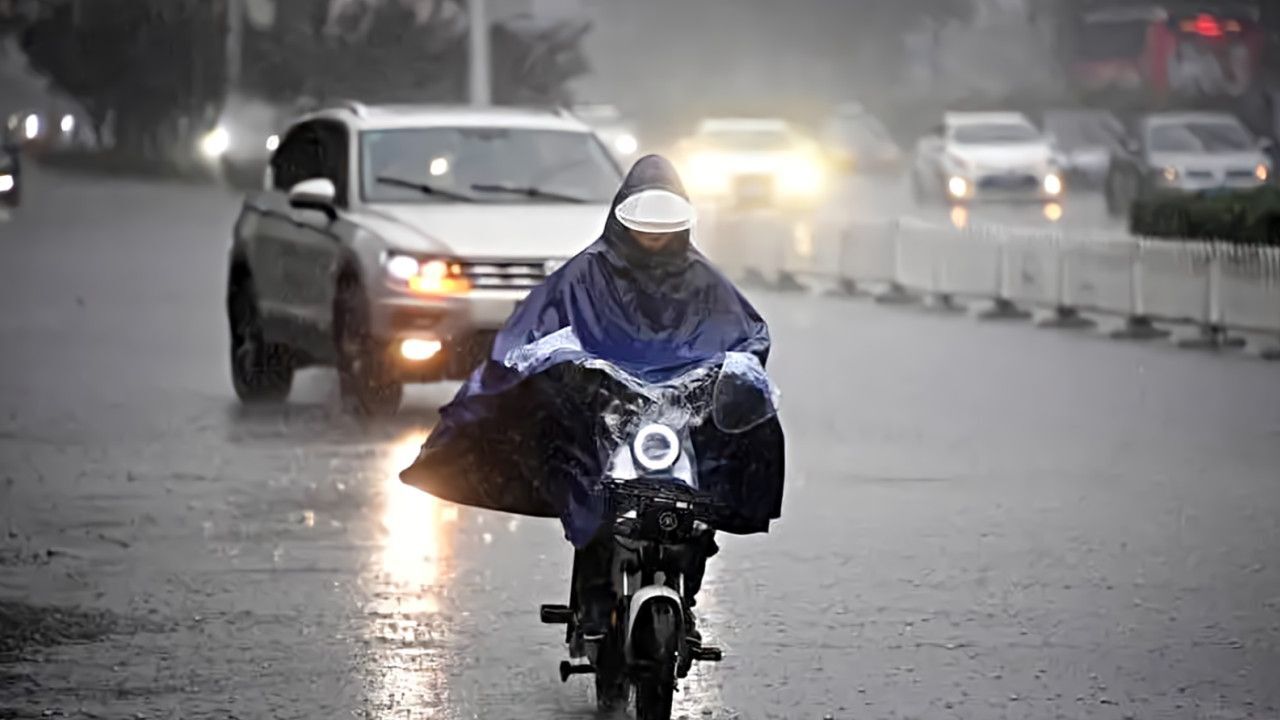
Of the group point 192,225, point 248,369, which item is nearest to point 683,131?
point 192,225

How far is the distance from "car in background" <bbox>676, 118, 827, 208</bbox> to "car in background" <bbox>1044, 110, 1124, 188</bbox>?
8456mm

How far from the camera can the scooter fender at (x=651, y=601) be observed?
723cm

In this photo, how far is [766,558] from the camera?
11352 millimetres

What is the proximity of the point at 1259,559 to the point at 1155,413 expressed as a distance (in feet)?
18.6

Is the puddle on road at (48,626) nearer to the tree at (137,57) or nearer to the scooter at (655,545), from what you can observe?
the scooter at (655,545)

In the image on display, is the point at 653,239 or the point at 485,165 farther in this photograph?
the point at 485,165

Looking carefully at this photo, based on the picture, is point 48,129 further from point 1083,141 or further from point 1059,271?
point 1059,271

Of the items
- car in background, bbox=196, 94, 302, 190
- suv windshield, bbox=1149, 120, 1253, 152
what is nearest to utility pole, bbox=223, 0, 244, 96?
car in background, bbox=196, 94, 302, 190

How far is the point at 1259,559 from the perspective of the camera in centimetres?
1122

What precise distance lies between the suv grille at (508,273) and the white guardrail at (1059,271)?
6.83 m

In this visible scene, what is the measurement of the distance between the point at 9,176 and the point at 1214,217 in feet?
83.2

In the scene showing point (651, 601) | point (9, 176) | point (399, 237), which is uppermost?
point (651, 601)

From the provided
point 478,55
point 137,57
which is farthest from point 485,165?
point 137,57

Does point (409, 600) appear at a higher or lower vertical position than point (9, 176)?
higher
